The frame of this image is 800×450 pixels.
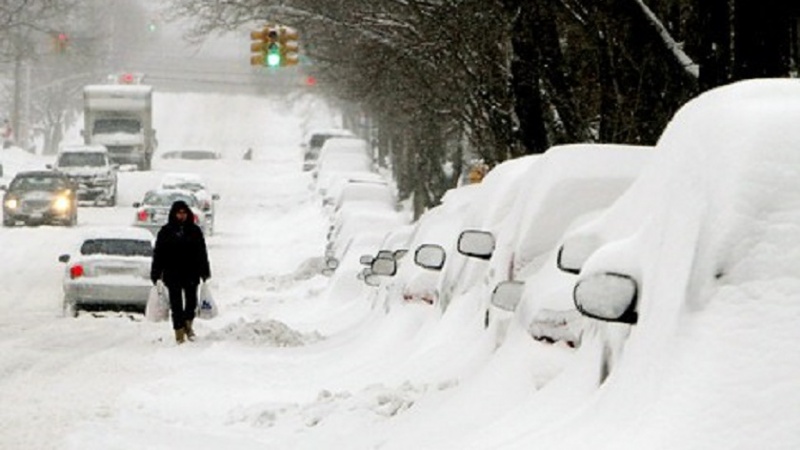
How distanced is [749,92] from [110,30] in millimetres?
152327

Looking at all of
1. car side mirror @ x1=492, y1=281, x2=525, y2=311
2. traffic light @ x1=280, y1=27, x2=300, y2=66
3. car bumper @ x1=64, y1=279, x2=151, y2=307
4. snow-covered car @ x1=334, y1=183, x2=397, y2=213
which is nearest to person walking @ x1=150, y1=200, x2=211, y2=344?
car bumper @ x1=64, y1=279, x2=151, y2=307

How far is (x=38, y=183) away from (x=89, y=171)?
30.7ft

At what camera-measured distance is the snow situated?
563cm

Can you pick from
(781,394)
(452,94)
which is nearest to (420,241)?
(781,394)

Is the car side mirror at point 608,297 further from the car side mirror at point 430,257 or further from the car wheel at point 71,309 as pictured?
the car wheel at point 71,309

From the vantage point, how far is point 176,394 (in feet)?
48.7

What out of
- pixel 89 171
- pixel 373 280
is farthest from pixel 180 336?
pixel 89 171

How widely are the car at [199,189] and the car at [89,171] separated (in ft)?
12.9

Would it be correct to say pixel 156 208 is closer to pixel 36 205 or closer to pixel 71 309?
pixel 36 205

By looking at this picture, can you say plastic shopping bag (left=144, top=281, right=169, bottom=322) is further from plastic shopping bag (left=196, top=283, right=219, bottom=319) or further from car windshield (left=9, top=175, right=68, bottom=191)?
car windshield (left=9, top=175, right=68, bottom=191)

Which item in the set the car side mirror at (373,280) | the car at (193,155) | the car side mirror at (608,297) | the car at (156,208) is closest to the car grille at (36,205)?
the car at (156,208)

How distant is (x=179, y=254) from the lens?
69.0ft

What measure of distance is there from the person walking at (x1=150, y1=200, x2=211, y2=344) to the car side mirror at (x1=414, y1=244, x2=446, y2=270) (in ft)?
25.2

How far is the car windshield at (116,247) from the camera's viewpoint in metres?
25.8
